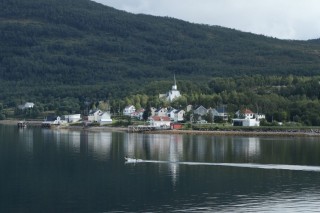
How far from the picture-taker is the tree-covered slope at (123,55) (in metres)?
140

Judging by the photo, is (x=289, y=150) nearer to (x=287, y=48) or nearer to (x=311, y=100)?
(x=311, y=100)

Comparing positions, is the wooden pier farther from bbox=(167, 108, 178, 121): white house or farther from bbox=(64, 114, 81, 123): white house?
bbox=(64, 114, 81, 123): white house

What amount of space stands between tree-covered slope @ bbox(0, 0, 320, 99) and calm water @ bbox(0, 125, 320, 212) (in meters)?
68.9

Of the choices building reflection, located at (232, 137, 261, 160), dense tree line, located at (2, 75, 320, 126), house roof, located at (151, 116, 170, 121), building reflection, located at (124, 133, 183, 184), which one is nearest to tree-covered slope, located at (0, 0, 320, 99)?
dense tree line, located at (2, 75, 320, 126)

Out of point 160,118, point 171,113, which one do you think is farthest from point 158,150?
point 171,113

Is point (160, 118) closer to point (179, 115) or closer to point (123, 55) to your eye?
point (179, 115)

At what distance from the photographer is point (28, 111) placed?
111 metres

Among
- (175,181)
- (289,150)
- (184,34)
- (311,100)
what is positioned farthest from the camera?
(184,34)

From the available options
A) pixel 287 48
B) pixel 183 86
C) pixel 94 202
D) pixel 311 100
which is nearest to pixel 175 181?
pixel 94 202

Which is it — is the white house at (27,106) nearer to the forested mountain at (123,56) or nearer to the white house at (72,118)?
the forested mountain at (123,56)

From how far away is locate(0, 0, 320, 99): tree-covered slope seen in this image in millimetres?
139875

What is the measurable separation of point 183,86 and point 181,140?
4602 centimetres

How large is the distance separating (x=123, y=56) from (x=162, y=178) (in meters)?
139

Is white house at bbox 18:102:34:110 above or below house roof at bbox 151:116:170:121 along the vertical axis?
above
